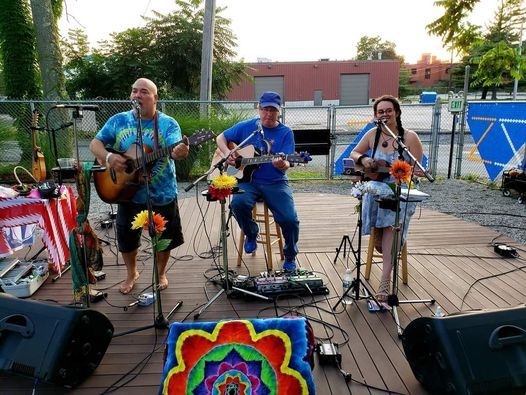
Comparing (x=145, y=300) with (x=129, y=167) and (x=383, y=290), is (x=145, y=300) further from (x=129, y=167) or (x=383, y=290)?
(x=383, y=290)

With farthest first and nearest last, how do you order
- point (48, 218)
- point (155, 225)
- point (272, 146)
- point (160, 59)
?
point (160, 59)
point (272, 146)
point (48, 218)
point (155, 225)

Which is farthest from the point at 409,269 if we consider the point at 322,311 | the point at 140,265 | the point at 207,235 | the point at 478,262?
the point at 140,265

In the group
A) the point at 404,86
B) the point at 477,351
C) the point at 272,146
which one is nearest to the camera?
the point at 477,351

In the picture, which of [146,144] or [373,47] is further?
[373,47]

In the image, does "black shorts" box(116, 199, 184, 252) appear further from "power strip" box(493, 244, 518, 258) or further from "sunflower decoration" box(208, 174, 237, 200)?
"power strip" box(493, 244, 518, 258)

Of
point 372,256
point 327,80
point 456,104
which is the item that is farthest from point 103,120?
point 327,80

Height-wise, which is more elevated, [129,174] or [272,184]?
[129,174]

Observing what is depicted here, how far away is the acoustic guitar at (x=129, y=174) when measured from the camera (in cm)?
306

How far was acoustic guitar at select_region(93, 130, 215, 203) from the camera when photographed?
306cm

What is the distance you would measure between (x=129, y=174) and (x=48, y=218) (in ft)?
3.47

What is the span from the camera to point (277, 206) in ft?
12.1

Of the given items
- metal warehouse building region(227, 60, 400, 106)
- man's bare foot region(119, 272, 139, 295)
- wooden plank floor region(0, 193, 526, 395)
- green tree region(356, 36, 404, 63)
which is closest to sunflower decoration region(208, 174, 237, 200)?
wooden plank floor region(0, 193, 526, 395)

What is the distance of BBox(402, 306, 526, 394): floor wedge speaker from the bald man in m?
2.04

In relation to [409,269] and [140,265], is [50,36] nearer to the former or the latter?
[140,265]
